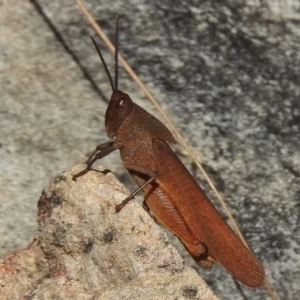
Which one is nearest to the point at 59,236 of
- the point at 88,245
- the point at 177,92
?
the point at 88,245

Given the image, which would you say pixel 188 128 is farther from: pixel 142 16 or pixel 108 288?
pixel 108 288

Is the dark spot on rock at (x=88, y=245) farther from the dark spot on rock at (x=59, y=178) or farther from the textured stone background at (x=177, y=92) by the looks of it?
the textured stone background at (x=177, y=92)

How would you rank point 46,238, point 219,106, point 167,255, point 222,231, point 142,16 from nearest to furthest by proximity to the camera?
1. point 167,255
2. point 46,238
3. point 222,231
4. point 142,16
5. point 219,106

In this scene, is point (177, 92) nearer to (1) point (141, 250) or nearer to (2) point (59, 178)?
(2) point (59, 178)

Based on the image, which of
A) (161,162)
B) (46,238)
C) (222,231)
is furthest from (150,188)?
(46,238)

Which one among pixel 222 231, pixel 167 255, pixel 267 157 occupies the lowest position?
pixel 267 157

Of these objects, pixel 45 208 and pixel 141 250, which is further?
pixel 45 208

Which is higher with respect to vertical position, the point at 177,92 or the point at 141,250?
the point at 141,250
